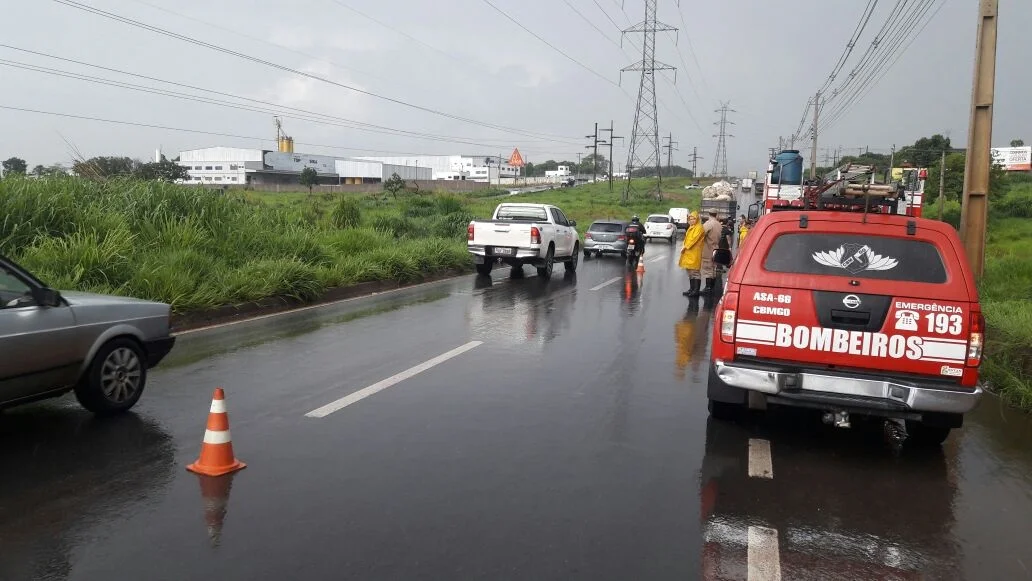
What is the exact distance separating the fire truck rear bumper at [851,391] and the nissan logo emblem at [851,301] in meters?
0.50

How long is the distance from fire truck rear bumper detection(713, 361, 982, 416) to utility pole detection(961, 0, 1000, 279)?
8.40 metres

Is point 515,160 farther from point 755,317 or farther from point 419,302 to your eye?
point 755,317

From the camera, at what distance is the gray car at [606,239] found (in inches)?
1073

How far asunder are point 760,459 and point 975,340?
1.68 meters

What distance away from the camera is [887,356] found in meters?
5.49

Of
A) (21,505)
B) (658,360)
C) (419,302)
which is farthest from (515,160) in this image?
(21,505)

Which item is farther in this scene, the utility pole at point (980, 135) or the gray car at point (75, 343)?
the utility pole at point (980, 135)

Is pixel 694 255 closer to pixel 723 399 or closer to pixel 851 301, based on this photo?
pixel 723 399

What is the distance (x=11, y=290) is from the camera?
5.55 m

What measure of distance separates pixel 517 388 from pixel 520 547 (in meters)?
3.48

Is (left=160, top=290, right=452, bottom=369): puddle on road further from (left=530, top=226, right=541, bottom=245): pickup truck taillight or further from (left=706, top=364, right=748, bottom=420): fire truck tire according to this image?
(left=706, top=364, right=748, bottom=420): fire truck tire

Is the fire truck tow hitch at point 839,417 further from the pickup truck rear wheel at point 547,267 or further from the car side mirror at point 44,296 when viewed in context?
the pickup truck rear wheel at point 547,267

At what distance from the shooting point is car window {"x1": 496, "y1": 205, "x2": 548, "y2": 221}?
67.3 ft

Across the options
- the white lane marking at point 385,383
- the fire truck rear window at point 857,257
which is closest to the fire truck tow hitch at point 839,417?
the fire truck rear window at point 857,257
